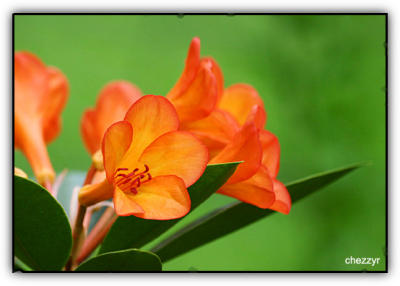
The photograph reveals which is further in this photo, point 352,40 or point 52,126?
point 352,40

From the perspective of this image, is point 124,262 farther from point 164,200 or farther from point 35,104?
point 35,104

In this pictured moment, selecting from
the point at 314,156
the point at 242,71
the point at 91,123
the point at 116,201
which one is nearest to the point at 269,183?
the point at 116,201

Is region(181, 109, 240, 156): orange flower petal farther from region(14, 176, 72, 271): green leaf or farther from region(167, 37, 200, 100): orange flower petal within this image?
region(14, 176, 72, 271): green leaf

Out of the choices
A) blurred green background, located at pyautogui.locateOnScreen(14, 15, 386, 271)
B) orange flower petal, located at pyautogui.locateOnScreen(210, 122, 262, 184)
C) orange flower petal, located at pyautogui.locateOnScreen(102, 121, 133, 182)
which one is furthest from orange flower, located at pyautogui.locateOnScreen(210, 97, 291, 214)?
blurred green background, located at pyautogui.locateOnScreen(14, 15, 386, 271)

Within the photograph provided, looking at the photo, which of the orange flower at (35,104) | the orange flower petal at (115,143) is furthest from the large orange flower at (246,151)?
the orange flower at (35,104)

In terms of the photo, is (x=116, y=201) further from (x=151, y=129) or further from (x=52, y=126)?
(x=52, y=126)

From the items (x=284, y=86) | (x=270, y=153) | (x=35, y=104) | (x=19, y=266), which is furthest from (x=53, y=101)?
(x=284, y=86)

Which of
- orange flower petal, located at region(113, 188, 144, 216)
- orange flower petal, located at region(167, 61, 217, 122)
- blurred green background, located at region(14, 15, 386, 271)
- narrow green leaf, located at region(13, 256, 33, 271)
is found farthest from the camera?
blurred green background, located at region(14, 15, 386, 271)
